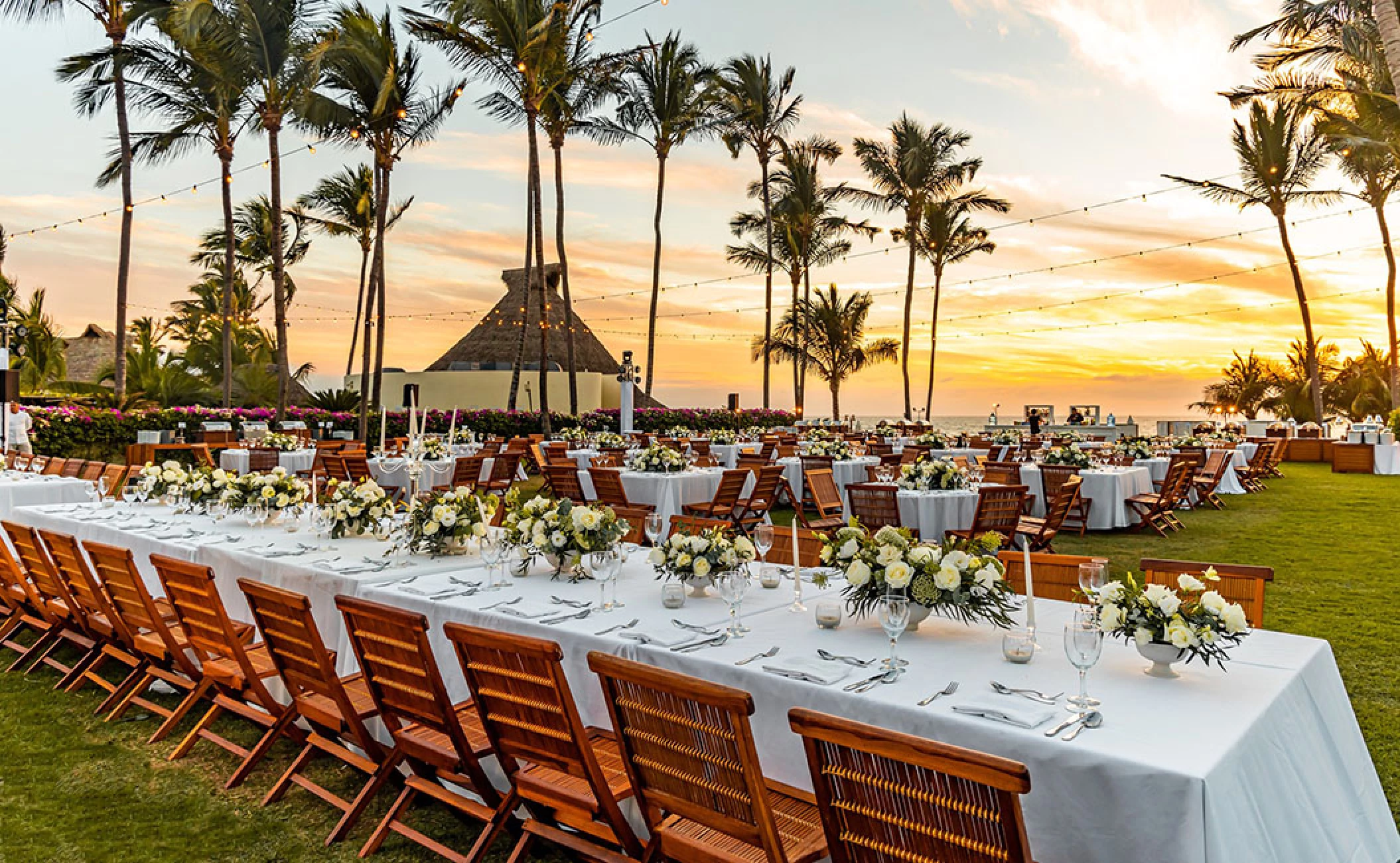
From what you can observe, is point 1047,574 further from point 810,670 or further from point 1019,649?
point 810,670

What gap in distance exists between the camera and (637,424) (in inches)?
870

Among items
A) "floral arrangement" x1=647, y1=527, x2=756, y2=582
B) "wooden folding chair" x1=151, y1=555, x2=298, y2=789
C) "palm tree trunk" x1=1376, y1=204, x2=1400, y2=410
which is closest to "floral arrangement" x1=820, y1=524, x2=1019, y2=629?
"floral arrangement" x1=647, y1=527, x2=756, y2=582

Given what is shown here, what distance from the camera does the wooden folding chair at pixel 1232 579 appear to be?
2.93 metres

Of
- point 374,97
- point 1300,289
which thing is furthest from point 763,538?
point 1300,289

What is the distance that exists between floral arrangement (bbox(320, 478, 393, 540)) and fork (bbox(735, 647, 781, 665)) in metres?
2.75

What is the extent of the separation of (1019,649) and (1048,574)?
3.83 ft

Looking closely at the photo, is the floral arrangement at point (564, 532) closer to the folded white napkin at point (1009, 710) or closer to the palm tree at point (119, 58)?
the folded white napkin at point (1009, 710)

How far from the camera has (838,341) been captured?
93.4ft

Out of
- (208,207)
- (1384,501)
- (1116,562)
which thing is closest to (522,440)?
(1116,562)

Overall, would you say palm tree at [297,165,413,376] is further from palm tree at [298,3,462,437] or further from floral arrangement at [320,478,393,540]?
floral arrangement at [320,478,393,540]

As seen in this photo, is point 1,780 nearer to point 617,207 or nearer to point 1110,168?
point 1110,168

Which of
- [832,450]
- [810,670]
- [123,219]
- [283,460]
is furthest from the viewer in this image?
[123,219]

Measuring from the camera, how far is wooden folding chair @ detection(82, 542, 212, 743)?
11.7ft

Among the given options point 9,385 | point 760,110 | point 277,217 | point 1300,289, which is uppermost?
point 760,110
